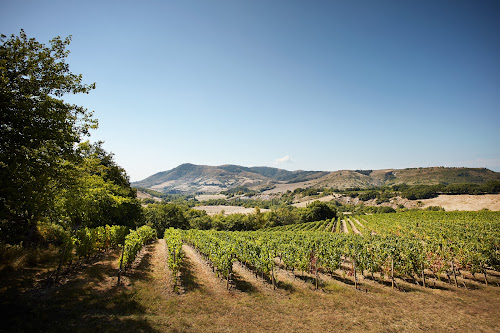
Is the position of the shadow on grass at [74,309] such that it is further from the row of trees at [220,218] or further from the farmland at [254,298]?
the row of trees at [220,218]

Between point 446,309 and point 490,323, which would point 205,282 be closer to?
point 446,309

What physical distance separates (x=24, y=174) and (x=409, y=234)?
48.2 m

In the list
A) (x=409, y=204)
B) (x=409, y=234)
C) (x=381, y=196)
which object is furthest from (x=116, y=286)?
(x=381, y=196)

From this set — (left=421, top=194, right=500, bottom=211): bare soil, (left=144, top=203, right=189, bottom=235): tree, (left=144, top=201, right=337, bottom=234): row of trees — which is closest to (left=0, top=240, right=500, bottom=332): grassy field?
(left=144, top=203, right=189, bottom=235): tree

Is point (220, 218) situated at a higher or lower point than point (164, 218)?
lower

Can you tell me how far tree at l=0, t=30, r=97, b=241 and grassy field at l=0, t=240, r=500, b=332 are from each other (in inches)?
185

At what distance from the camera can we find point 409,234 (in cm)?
3534

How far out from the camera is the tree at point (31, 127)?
8.92 meters

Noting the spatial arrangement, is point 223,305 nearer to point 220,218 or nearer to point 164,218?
point 164,218

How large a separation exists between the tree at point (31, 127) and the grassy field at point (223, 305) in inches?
185

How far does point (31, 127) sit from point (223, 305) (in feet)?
44.8

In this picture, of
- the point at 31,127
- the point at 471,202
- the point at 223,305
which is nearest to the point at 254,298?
the point at 223,305

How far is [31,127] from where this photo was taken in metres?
9.34

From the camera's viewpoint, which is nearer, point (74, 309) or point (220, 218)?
point (74, 309)
